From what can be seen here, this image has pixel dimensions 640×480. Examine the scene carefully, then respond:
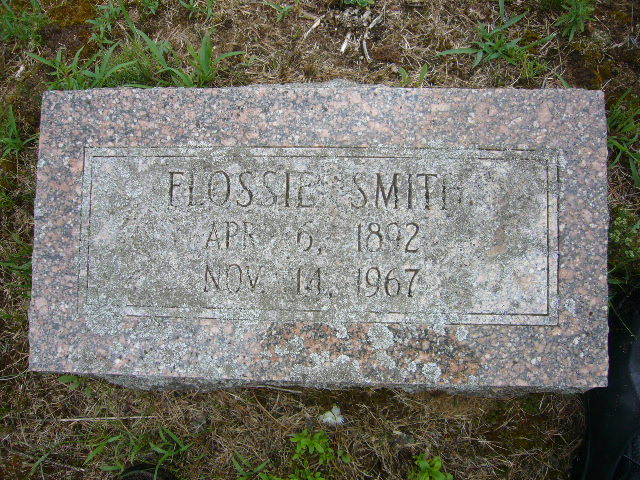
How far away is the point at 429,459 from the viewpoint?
7.83 feet

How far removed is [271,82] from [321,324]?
1333 mm

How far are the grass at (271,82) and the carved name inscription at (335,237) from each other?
0.63 meters

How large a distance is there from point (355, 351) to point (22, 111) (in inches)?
87.5

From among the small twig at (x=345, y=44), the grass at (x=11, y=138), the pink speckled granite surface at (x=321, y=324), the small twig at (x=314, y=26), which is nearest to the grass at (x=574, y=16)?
the pink speckled granite surface at (x=321, y=324)

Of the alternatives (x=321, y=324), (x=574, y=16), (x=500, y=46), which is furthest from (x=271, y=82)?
(x=574, y=16)

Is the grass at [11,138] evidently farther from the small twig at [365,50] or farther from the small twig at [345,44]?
the small twig at [365,50]

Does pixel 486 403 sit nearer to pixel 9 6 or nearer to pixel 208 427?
pixel 208 427

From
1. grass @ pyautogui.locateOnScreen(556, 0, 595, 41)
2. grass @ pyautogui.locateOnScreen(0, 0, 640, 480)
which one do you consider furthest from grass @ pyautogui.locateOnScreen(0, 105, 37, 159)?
grass @ pyautogui.locateOnScreen(556, 0, 595, 41)

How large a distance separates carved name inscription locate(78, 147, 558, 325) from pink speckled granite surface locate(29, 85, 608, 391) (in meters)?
0.06

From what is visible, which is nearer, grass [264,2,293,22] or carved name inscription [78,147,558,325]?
carved name inscription [78,147,558,325]

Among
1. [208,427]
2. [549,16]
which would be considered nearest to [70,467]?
[208,427]

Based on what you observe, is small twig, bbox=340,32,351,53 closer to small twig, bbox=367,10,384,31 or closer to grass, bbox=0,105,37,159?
small twig, bbox=367,10,384,31

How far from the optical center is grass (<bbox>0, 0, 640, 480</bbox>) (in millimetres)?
2408

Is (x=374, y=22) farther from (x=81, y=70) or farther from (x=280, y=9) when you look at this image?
(x=81, y=70)
